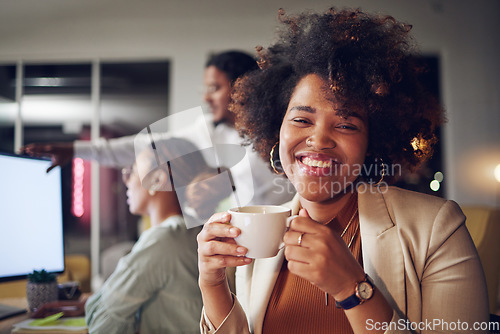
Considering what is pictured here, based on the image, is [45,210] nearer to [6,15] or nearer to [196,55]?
[196,55]

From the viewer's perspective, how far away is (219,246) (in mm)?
780

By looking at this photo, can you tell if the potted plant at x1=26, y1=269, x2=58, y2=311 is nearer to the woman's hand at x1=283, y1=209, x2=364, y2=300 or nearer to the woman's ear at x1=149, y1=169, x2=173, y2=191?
the woman's ear at x1=149, y1=169, x2=173, y2=191

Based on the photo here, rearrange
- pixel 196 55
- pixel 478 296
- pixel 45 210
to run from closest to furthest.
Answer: pixel 478 296, pixel 45 210, pixel 196 55

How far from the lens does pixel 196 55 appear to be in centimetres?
429

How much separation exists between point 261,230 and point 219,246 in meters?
0.11

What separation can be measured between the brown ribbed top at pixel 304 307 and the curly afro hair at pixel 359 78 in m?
0.30

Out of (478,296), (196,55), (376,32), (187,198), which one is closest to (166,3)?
(196,55)

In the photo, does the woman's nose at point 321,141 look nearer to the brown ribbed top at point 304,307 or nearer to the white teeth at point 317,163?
the white teeth at point 317,163

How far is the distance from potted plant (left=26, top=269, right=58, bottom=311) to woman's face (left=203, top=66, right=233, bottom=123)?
50.9 inches

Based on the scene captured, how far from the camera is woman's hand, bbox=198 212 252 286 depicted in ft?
2.48

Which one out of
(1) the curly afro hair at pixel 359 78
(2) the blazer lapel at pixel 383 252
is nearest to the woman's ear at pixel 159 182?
(1) the curly afro hair at pixel 359 78

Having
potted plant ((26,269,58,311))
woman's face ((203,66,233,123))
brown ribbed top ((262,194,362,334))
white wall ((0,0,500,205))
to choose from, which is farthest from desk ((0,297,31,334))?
white wall ((0,0,500,205))

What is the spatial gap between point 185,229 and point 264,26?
335 centimetres

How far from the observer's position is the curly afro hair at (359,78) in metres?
1.01
